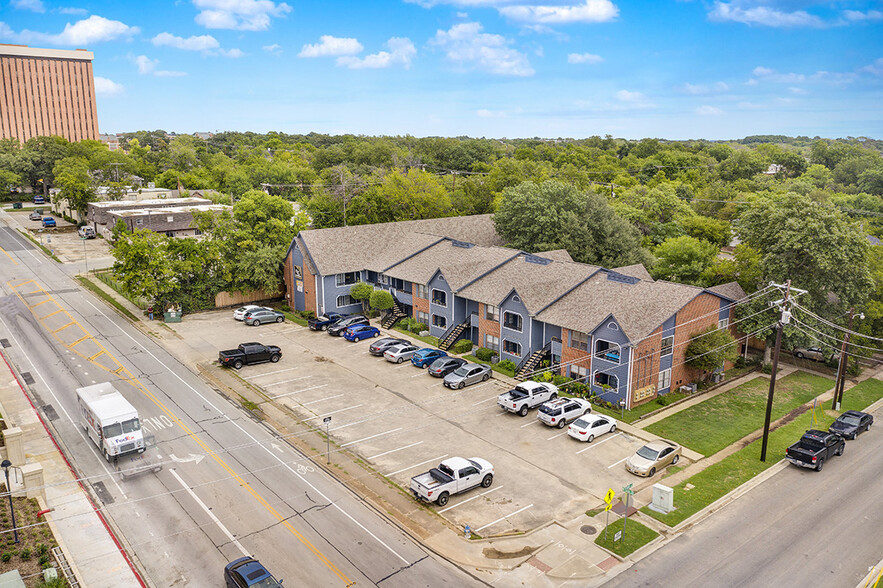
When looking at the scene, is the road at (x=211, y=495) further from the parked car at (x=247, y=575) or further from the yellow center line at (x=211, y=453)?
the parked car at (x=247, y=575)

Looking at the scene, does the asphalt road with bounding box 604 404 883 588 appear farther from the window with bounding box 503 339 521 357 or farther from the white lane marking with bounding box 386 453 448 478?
the window with bounding box 503 339 521 357

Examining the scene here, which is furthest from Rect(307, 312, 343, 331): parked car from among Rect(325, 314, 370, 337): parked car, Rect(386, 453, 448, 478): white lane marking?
Rect(386, 453, 448, 478): white lane marking

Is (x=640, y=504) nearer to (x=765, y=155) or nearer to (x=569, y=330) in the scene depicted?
(x=569, y=330)

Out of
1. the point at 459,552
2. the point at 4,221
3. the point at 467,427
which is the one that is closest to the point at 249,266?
the point at 467,427

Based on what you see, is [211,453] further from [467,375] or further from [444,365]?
[467,375]

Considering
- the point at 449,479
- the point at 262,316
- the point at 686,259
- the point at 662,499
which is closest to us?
the point at 662,499

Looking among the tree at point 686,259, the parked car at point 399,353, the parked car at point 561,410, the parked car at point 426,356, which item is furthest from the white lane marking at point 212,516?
the tree at point 686,259

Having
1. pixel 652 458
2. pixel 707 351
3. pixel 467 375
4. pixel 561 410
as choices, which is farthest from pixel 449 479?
pixel 707 351
